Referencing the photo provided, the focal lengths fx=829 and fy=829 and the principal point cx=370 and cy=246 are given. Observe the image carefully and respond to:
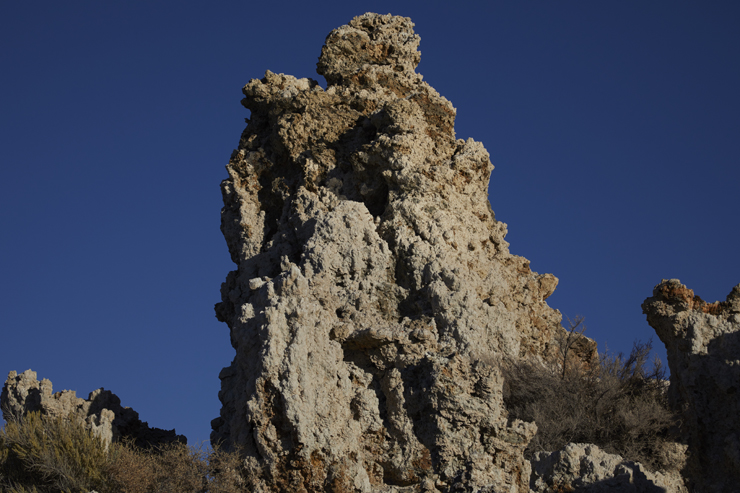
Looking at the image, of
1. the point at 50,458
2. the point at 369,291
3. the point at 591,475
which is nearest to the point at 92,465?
the point at 50,458

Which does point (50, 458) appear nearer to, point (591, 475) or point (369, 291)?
point (369, 291)

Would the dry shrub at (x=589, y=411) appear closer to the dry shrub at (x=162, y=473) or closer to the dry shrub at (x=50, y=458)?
the dry shrub at (x=162, y=473)

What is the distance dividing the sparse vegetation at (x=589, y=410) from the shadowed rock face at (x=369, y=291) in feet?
2.19

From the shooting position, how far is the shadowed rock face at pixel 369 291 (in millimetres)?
11258

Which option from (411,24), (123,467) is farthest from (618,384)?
(411,24)

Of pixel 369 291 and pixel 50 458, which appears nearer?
pixel 50 458

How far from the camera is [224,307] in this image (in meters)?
16.2

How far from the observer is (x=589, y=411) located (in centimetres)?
1378

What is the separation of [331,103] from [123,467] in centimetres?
834

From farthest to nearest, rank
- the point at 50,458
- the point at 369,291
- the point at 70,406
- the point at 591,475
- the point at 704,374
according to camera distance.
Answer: the point at 70,406
the point at 369,291
the point at 704,374
the point at 50,458
the point at 591,475

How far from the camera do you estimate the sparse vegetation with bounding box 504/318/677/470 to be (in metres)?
13.3

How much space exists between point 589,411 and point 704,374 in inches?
75.5

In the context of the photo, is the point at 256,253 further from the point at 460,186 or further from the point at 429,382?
the point at 429,382

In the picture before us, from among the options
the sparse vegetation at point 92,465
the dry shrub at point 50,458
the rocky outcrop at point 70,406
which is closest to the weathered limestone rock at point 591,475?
the sparse vegetation at point 92,465
